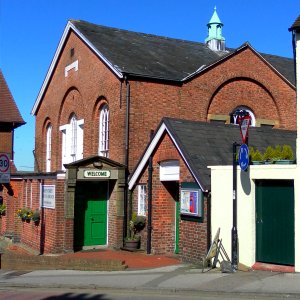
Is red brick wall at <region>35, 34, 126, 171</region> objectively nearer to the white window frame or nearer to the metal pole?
the white window frame

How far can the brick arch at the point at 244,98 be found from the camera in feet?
72.9

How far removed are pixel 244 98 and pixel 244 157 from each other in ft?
38.3

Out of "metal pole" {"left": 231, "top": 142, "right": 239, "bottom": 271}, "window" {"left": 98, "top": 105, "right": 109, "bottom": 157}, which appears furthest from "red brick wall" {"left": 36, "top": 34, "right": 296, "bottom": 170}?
"metal pole" {"left": 231, "top": 142, "right": 239, "bottom": 271}

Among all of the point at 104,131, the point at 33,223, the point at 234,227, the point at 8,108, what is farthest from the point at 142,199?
the point at 8,108

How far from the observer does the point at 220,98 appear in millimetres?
22344

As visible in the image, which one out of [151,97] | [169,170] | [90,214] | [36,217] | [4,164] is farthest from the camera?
[151,97]

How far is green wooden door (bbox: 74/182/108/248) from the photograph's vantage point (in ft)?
59.5

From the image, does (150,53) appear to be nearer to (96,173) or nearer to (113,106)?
(113,106)

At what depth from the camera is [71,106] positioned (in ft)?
81.4

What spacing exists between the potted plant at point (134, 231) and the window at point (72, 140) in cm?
687

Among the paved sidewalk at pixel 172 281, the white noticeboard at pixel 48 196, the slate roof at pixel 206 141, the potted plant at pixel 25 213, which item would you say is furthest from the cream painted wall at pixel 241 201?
the potted plant at pixel 25 213

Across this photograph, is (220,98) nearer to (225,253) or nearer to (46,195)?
(46,195)

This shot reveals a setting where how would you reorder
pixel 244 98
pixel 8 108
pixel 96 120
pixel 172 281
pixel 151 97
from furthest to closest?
pixel 8 108 < pixel 244 98 < pixel 96 120 < pixel 151 97 < pixel 172 281

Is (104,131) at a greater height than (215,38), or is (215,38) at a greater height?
(215,38)
